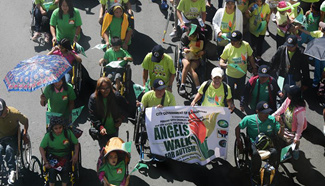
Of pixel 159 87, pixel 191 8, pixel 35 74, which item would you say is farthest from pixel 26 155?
pixel 191 8

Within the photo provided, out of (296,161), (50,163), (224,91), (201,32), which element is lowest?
(296,161)

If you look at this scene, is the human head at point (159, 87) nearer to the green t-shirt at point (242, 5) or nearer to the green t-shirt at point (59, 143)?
the green t-shirt at point (59, 143)

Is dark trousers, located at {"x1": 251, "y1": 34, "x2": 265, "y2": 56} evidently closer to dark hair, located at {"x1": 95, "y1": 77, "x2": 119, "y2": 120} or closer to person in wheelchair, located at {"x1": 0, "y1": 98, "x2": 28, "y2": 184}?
dark hair, located at {"x1": 95, "y1": 77, "x2": 119, "y2": 120}

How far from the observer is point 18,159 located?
1056cm

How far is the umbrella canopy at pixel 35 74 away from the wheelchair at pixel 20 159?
3.31 feet

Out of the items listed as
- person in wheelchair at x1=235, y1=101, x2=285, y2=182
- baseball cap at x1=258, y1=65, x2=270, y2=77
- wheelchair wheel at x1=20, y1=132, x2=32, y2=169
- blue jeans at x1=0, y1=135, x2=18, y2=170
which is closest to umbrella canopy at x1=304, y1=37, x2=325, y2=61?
baseball cap at x1=258, y1=65, x2=270, y2=77

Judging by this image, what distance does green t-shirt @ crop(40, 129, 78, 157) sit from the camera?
10125 mm

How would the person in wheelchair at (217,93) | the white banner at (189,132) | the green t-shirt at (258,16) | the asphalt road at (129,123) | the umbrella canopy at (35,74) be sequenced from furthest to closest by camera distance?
the green t-shirt at (258,16), the person in wheelchair at (217,93), the asphalt road at (129,123), the white banner at (189,132), the umbrella canopy at (35,74)

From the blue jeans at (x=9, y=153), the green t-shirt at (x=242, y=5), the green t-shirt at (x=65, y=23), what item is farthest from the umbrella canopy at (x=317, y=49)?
the blue jeans at (x=9, y=153)

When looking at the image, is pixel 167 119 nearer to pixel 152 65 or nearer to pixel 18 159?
pixel 152 65

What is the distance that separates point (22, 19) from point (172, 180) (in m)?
7.50

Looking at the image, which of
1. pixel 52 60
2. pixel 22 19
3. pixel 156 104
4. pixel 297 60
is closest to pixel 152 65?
pixel 156 104

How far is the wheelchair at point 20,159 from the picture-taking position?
33.8 feet

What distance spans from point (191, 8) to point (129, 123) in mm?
3468
